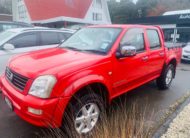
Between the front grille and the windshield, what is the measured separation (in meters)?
1.28

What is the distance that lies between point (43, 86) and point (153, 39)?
328 cm

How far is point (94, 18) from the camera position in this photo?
33781 mm

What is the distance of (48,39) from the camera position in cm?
640

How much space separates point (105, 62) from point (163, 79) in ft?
9.01

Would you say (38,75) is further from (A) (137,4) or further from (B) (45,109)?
(A) (137,4)

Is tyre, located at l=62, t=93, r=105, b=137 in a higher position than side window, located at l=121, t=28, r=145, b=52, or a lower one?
lower

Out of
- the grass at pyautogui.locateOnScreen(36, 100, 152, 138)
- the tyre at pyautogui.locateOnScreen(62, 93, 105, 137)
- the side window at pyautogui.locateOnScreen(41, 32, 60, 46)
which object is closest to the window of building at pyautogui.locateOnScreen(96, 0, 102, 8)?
the side window at pyautogui.locateOnScreen(41, 32, 60, 46)

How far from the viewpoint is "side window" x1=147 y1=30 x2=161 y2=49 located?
505 cm

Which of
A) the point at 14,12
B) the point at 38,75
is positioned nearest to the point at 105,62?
the point at 38,75

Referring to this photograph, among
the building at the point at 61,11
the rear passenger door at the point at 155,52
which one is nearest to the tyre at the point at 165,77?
the rear passenger door at the point at 155,52

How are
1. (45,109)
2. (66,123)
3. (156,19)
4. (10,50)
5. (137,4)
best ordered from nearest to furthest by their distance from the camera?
(45,109) < (66,123) < (10,50) < (156,19) < (137,4)

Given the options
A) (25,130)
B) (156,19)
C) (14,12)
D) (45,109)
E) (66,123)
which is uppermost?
(14,12)

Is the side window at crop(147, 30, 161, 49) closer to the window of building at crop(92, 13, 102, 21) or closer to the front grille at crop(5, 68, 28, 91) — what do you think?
the front grille at crop(5, 68, 28, 91)

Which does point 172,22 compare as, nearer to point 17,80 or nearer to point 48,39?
point 48,39
